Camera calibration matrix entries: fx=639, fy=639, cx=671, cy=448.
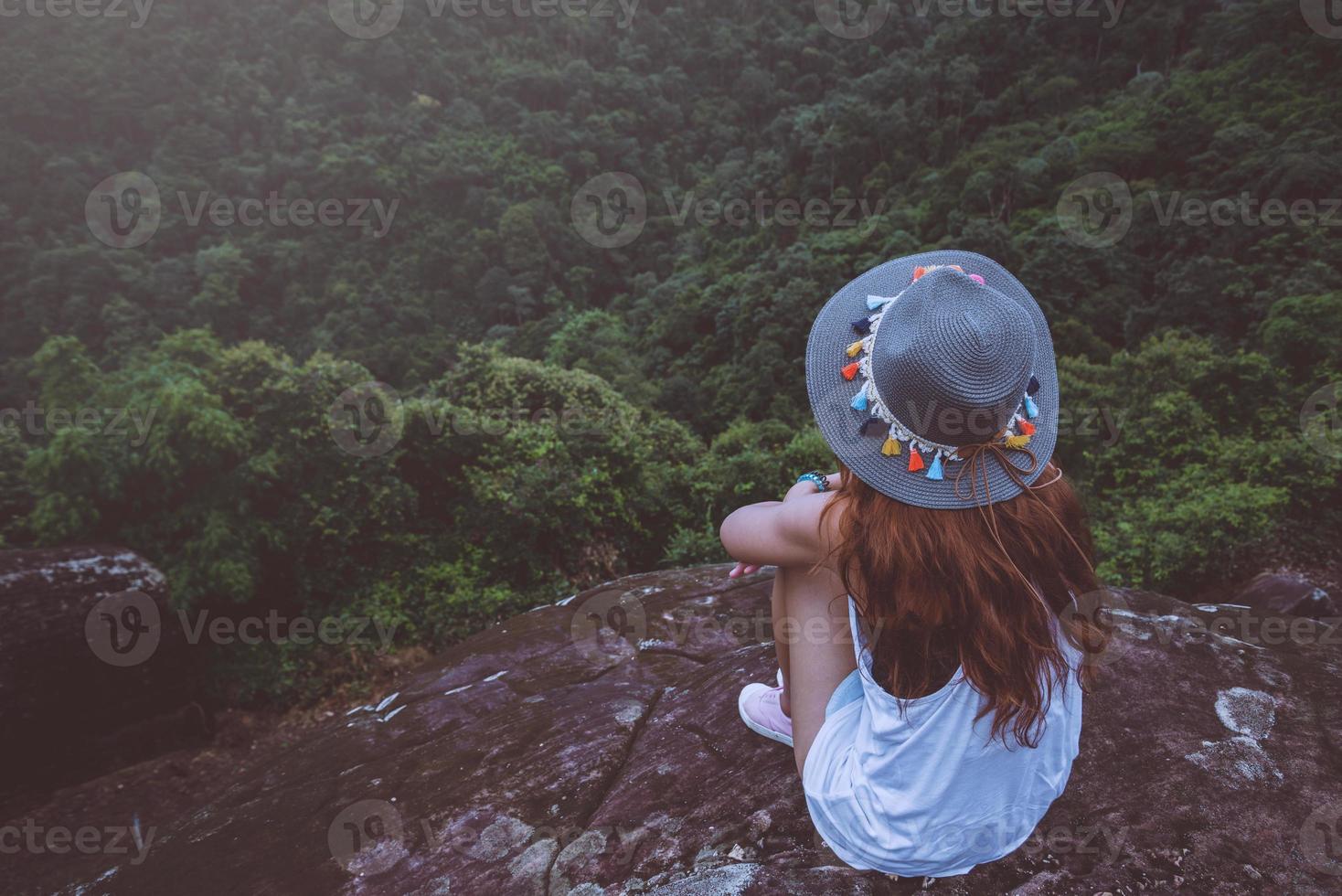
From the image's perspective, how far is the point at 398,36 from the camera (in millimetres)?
47281

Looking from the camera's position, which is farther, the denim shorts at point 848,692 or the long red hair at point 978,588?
the denim shorts at point 848,692

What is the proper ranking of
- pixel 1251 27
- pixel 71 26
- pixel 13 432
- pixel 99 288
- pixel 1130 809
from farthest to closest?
pixel 71 26 → pixel 99 288 → pixel 1251 27 → pixel 13 432 → pixel 1130 809

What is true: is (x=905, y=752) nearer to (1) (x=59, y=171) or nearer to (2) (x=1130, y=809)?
(2) (x=1130, y=809)

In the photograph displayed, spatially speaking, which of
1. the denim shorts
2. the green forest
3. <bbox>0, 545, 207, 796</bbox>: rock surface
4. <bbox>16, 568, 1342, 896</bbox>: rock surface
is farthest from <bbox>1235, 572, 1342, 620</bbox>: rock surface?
<bbox>0, 545, 207, 796</bbox>: rock surface

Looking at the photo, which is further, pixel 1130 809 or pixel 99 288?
pixel 99 288

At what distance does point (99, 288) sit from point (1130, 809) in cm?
4044

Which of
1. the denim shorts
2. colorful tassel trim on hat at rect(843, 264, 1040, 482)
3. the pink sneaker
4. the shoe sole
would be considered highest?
colorful tassel trim on hat at rect(843, 264, 1040, 482)

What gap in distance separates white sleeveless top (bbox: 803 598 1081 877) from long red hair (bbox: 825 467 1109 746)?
0.16 ft

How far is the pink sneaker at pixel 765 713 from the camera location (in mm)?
2096

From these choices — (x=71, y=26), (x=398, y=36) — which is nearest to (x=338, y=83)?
(x=398, y=36)

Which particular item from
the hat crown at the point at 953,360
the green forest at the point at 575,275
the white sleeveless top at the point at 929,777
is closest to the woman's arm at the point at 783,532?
the white sleeveless top at the point at 929,777

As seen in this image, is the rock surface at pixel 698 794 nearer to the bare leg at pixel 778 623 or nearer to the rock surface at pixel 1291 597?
the bare leg at pixel 778 623

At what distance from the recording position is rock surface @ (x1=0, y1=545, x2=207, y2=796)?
4.93 m

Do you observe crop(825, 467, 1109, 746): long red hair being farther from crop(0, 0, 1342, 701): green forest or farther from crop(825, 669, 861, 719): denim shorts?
crop(0, 0, 1342, 701): green forest
